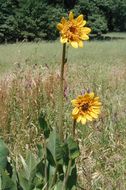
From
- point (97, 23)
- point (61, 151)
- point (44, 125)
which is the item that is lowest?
point (97, 23)

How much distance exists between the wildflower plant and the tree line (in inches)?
1624

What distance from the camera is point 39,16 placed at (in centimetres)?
4931

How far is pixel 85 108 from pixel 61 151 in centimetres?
31

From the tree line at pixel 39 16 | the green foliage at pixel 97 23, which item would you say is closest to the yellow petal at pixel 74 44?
the tree line at pixel 39 16

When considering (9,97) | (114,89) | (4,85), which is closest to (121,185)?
(9,97)

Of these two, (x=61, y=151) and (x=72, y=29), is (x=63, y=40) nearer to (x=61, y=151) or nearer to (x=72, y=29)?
(x=72, y=29)

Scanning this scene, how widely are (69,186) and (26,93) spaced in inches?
97.2

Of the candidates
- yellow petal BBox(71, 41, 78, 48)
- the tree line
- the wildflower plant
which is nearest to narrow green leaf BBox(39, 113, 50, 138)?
the wildflower plant

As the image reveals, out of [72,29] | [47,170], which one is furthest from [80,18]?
[47,170]

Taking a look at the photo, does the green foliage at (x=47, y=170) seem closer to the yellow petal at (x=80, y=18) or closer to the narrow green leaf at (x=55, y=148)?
the narrow green leaf at (x=55, y=148)

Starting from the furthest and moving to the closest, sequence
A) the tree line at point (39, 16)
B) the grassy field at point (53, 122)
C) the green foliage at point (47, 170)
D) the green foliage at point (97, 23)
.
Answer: the green foliage at point (97, 23), the tree line at point (39, 16), the grassy field at point (53, 122), the green foliage at point (47, 170)

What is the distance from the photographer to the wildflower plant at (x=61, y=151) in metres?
1.92

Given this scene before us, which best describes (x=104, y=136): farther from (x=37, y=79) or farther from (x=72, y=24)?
(x=72, y=24)

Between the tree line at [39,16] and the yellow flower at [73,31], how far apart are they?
41561 mm
